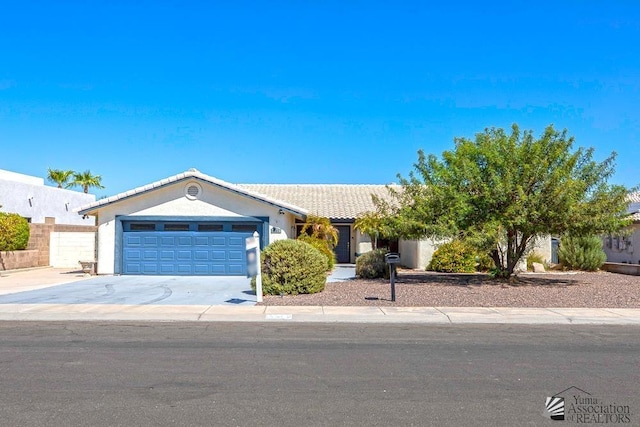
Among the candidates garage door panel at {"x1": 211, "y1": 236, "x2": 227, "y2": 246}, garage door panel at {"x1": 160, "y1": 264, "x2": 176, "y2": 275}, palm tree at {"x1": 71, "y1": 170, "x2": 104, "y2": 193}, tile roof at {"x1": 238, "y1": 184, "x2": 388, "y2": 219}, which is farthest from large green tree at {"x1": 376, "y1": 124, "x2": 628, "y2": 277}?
palm tree at {"x1": 71, "y1": 170, "x2": 104, "y2": 193}

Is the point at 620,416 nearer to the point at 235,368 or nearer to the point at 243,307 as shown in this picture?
the point at 235,368

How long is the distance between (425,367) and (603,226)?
11.8 meters

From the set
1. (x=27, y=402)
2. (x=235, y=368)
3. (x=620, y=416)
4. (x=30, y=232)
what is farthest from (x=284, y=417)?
(x=30, y=232)

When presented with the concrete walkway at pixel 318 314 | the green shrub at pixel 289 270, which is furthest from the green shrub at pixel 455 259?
the concrete walkway at pixel 318 314

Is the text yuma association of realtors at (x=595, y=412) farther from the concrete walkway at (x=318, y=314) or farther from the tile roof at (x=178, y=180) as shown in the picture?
the tile roof at (x=178, y=180)

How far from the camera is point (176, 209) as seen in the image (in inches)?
898

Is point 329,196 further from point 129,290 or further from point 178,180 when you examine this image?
point 129,290

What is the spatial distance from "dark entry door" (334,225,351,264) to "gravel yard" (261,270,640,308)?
10.3 m

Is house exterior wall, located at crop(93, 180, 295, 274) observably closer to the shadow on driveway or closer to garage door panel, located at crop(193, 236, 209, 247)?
garage door panel, located at crop(193, 236, 209, 247)

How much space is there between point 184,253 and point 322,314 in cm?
1160

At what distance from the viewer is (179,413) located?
5680 millimetres

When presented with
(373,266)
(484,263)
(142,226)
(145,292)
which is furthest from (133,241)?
(484,263)

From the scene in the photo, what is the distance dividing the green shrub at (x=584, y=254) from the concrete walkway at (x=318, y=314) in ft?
38.5

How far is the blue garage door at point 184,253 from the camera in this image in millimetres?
22578
